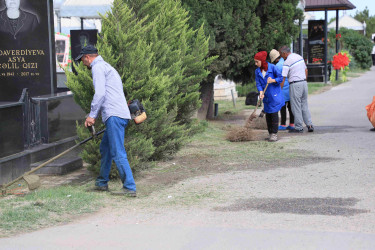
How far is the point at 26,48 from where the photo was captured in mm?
10633

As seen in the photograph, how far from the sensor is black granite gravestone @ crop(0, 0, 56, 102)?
10.6 m

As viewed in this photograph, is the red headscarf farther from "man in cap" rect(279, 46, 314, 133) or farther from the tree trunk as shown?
the tree trunk

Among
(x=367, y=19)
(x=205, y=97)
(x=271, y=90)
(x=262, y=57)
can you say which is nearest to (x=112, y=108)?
(x=262, y=57)

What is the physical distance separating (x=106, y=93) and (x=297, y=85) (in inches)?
249

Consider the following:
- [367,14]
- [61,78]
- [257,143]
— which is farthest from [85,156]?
[367,14]

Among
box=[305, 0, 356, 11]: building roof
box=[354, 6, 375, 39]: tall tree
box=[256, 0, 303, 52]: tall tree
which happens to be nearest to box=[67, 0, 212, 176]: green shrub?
box=[256, 0, 303, 52]: tall tree

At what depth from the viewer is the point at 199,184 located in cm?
802

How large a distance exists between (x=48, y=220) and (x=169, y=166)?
3.42 metres

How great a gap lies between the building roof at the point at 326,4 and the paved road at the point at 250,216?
17939 mm

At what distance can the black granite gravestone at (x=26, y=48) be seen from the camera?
10578 millimetres

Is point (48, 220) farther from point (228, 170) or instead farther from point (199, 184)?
point (228, 170)

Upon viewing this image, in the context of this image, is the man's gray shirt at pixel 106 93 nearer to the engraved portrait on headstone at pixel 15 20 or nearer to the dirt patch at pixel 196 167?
the dirt patch at pixel 196 167

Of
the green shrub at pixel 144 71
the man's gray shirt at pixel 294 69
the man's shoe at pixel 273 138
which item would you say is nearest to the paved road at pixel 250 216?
the green shrub at pixel 144 71

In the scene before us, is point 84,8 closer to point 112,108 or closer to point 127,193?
point 112,108
